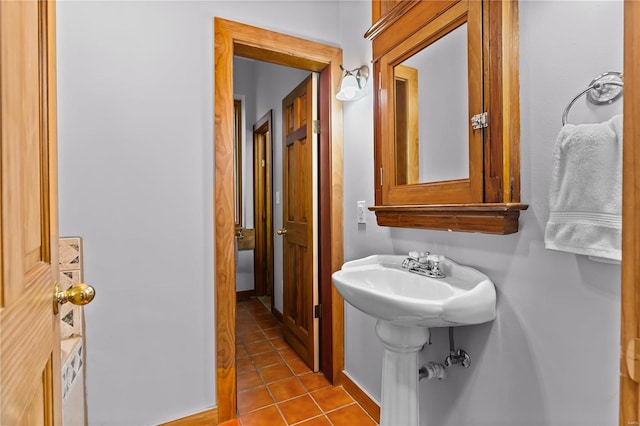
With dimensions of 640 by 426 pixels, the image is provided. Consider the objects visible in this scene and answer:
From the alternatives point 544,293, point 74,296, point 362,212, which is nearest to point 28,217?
point 74,296

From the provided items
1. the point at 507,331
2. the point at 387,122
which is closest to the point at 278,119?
the point at 387,122

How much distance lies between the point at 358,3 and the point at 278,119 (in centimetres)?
124

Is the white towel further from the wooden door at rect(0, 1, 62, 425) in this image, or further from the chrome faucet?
the wooden door at rect(0, 1, 62, 425)

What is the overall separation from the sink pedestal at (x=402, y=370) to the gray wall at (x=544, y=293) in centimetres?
20

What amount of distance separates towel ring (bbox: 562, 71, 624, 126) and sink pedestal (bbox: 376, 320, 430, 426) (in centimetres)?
84

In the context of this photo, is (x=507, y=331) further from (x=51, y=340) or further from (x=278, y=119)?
(x=278, y=119)

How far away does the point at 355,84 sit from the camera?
5.56 feet

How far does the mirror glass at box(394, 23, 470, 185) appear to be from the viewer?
116 centimetres

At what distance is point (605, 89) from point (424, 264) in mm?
765

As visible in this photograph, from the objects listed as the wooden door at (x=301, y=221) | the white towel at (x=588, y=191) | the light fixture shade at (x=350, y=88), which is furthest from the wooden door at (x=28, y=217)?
the wooden door at (x=301, y=221)

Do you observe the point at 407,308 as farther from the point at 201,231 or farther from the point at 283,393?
the point at 283,393

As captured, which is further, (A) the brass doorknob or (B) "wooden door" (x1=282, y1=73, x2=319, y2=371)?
(B) "wooden door" (x1=282, y1=73, x2=319, y2=371)

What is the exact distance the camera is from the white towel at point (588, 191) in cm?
72

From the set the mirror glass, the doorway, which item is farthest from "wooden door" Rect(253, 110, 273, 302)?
the mirror glass
